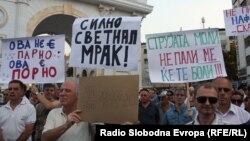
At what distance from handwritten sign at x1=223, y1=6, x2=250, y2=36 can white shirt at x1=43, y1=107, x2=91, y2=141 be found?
527cm

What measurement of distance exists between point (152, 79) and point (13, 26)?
17.9 meters

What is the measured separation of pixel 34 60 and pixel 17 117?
148 centimetres

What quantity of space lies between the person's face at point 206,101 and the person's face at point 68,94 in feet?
3.89

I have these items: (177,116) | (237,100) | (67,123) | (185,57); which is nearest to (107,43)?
(185,57)

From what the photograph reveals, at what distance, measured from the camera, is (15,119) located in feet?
14.8

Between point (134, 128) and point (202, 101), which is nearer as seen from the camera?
point (134, 128)

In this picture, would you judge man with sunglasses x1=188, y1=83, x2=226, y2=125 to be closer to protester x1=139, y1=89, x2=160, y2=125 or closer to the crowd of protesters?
the crowd of protesters

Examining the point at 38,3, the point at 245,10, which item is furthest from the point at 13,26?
the point at 245,10

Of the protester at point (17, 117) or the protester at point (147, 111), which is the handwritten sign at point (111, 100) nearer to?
the protester at point (17, 117)

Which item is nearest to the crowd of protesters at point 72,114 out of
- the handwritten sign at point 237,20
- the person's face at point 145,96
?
the person's face at point 145,96

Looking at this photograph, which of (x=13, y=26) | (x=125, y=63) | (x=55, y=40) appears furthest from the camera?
(x=13, y=26)

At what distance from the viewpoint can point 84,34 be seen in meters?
4.79

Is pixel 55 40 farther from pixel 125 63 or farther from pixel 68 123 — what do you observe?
pixel 68 123

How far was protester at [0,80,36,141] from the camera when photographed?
4457 millimetres
